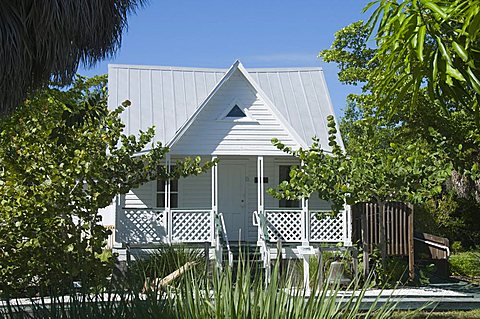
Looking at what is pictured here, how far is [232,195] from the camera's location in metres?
22.0

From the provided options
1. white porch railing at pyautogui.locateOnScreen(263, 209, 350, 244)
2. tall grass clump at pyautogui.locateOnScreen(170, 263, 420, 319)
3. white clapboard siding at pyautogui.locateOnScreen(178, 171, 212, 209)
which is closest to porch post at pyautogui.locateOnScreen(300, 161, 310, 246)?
white porch railing at pyautogui.locateOnScreen(263, 209, 350, 244)

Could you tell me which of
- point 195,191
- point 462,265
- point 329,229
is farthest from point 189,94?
point 462,265

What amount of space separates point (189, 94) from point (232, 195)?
11.8 ft

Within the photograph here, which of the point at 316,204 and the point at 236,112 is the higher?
the point at 236,112

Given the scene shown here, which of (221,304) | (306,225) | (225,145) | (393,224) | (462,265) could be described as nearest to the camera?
(221,304)

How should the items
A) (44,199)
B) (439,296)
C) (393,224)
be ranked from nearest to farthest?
1. (44,199)
2. (439,296)
3. (393,224)

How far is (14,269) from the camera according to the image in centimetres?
1333

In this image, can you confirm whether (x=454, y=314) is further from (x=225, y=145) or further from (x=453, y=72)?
(x=453, y=72)

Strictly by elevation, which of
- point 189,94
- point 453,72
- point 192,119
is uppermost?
point 189,94

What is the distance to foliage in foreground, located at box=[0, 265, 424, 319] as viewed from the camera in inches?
171

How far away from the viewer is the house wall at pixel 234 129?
66.8 feet

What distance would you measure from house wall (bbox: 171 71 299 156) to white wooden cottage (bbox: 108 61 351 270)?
3 cm

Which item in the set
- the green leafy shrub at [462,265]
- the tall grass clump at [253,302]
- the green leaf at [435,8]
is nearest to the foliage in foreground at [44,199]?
the tall grass clump at [253,302]

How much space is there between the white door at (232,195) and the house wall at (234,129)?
5.44 feet
